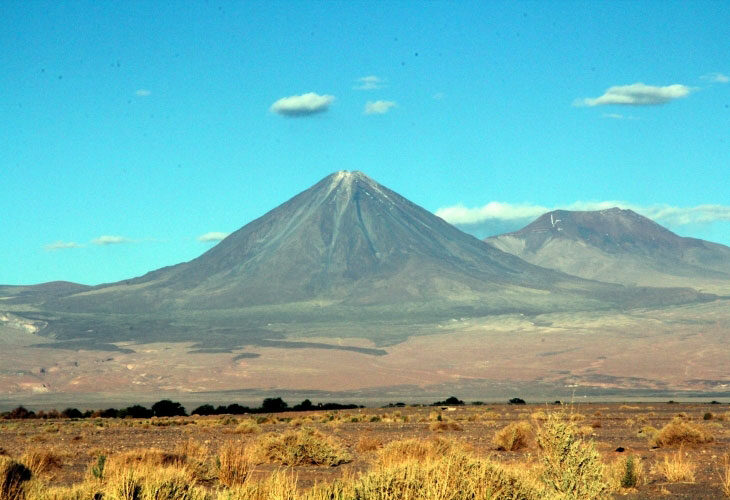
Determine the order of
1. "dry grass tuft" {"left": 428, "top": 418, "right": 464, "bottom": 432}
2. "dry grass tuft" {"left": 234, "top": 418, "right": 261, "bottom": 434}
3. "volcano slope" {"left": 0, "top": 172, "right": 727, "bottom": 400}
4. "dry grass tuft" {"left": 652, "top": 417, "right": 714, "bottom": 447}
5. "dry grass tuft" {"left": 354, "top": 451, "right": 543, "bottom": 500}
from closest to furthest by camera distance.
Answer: "dry grass tuft" {"left": 354, "top": 451, "right": 543, "bottom": 500}, "dry grass tuft" {"left": 652, "top": 417, "right": 714, "bottom": 447}, "dry grass tuft" {"left": 234, "top": 418, "right": 261, "bottom": 434}, "dry grass tuft" {"left": 428, "top": 418, "right": 464, "bottom": 432}, "volcano slope" {"left": 0, "top": 172, "right": 727, "bottom": 400}

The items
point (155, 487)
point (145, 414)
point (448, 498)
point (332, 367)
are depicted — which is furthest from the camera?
point (332, 367)

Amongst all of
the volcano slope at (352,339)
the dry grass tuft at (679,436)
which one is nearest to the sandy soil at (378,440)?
the dry grass tuft at (679,436)

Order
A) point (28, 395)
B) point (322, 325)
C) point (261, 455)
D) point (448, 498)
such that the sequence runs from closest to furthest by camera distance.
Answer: point (448, 498) < point (261, 455) < point (28, 395) < point (322, 325)

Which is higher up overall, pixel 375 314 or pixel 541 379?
pixel 375 314

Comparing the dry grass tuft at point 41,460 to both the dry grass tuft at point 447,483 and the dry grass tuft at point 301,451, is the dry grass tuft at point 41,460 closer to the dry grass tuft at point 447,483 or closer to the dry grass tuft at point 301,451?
the dry grass tuft at point 301,451

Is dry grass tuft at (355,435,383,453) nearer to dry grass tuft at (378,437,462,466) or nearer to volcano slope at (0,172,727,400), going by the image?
dry grass tuft at (378,437,462,466)

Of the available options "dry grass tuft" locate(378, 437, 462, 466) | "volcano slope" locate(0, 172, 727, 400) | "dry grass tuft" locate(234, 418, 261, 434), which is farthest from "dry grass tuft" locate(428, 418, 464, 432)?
"volcano slope" locate(0, 172, 727, 400)

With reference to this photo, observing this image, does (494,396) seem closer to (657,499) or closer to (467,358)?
(467,358)

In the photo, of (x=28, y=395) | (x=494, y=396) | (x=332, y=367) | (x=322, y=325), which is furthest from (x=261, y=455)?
(x=322, y=325)

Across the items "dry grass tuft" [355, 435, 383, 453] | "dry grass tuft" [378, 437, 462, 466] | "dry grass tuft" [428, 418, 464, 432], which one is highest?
"dry grass tuft" [378, 437, 462, 466]

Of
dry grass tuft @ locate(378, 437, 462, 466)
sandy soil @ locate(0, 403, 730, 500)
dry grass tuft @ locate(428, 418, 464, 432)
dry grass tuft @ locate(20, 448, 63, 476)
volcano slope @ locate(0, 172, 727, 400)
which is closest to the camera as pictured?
dry grass tuft @ locate(378, 437, 462, 466)

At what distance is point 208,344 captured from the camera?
149500 millimetres

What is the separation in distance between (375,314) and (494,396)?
78.2 m

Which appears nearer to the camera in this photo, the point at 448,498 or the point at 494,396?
the point at 448,498
